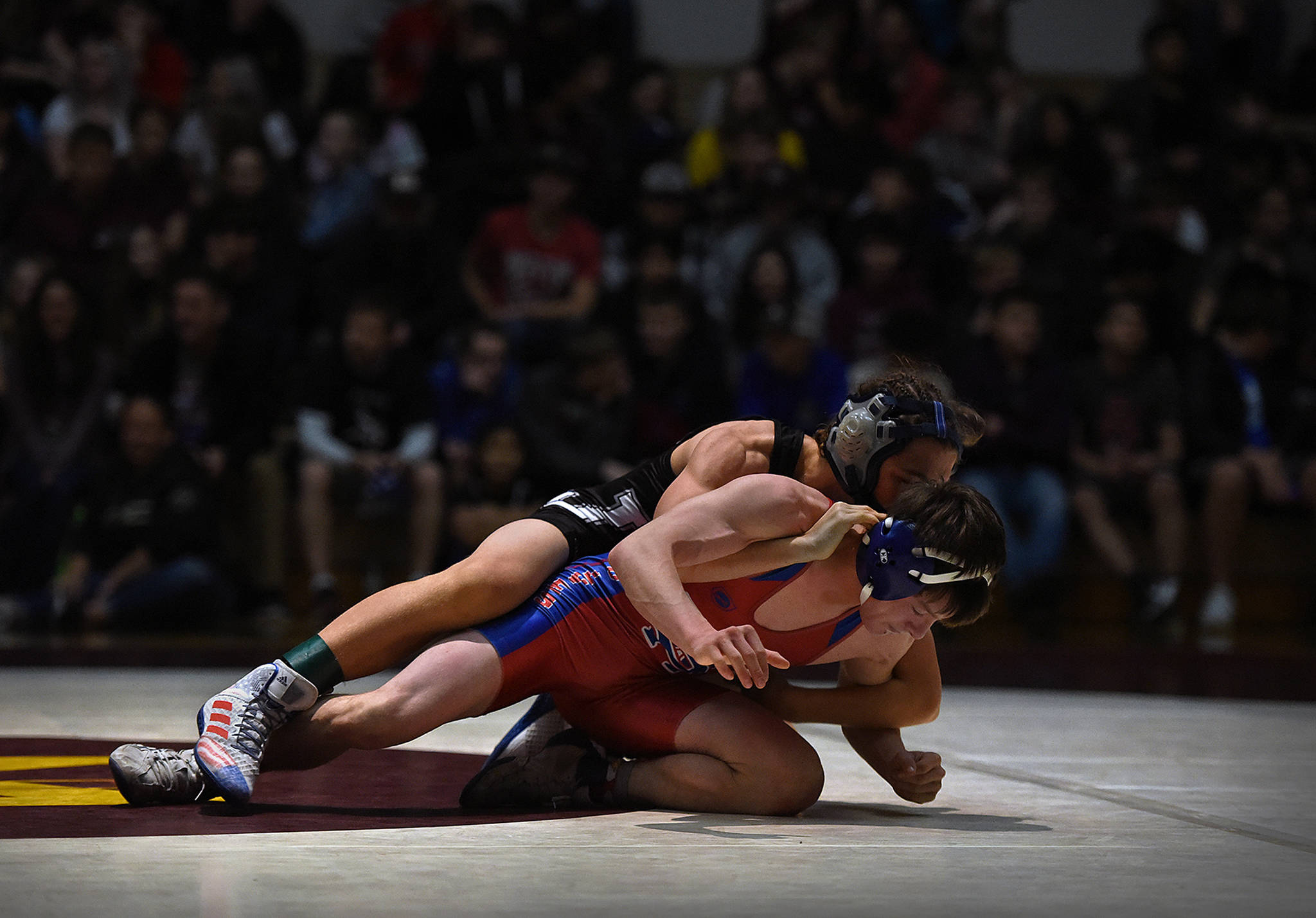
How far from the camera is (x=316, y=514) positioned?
666cm

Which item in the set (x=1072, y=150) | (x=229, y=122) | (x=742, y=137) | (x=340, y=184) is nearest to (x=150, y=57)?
(x=229, y=122)

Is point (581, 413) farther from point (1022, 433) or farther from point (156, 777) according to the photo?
point (156, 777)

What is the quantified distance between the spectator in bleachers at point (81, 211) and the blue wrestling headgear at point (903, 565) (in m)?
5.49

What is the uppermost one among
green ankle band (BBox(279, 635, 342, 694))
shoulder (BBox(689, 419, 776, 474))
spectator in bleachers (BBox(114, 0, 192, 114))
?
spectator in bleachers (BBox(114, 0, 192, 114))

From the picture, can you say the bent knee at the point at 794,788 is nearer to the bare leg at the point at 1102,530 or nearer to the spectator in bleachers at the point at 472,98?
the bare leg at the point at 1102,530

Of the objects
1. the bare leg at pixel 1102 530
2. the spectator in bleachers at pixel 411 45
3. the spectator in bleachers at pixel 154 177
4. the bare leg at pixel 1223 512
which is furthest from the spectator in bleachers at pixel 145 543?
the bare leg at pixel 1223 512

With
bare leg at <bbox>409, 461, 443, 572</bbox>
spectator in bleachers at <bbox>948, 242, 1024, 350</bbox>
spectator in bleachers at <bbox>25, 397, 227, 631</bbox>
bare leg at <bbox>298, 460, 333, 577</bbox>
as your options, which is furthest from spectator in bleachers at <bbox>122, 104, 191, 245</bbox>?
spectator in bleachers at <bbox>948, 242, 1024, 350</bbox>

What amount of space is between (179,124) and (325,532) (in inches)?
107

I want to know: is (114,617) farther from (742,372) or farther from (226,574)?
(742,372)

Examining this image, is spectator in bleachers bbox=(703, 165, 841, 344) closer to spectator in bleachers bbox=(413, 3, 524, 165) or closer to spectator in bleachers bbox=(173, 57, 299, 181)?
spectator in bleachers bbox=(413, 3, 524, 165)

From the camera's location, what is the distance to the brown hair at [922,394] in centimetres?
304

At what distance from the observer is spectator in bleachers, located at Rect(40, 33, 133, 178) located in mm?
8148

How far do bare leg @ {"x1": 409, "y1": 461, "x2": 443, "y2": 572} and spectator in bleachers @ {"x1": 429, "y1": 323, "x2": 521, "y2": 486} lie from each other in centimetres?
21

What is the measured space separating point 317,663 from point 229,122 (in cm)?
549
